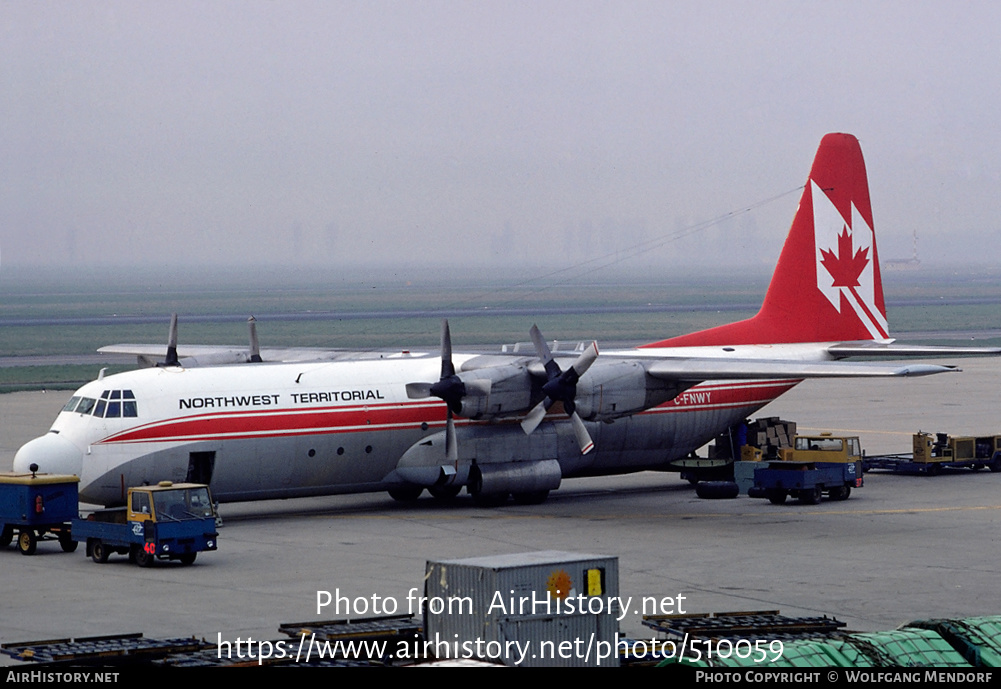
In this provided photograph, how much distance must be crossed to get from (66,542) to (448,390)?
28.7 ft

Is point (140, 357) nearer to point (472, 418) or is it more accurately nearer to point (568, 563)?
point (472, 418)

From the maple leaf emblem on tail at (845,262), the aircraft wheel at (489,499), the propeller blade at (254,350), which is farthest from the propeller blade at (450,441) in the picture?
the maple leaf emblem on tail at (845,262)

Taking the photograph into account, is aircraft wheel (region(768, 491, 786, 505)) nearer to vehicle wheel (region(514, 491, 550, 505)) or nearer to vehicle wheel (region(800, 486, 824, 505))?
vehicle wheel (region(800, 486, 824, 505))

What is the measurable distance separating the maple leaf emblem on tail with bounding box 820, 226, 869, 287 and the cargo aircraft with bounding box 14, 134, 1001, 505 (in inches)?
83.6

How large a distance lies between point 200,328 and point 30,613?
10714 cm

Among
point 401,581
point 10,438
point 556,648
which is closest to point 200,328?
point 10,438

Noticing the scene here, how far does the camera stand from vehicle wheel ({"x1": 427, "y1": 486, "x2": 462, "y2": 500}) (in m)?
33.6

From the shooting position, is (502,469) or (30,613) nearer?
(30,613)

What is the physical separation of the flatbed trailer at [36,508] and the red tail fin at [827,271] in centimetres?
1720

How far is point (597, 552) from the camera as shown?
2658 cm

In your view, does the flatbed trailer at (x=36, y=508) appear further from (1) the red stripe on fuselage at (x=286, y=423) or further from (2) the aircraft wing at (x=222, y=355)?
(2) the aircraft wing at (x=222, y=355)

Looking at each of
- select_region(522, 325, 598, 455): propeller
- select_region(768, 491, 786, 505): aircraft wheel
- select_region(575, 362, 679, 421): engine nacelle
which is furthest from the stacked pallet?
select_region(522, 325, 598, 455): propeller

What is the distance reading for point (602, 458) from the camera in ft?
116

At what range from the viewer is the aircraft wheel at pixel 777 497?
33438 mm
